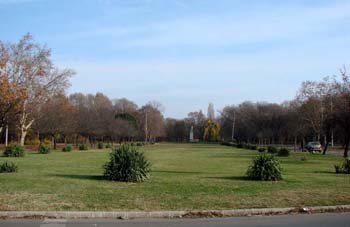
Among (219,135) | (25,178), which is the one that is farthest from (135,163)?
(219,135)

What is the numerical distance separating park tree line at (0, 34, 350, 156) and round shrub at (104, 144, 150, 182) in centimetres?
2651

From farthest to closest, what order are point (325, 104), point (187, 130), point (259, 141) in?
point (187, 130), point (259, 141), point (325, 104)

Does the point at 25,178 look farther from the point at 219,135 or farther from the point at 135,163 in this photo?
the point at 219,135

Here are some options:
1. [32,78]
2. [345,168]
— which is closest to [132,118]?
[32,78]

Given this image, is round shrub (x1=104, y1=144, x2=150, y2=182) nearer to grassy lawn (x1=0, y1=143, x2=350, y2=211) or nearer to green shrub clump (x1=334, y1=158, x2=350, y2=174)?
grassy lawn (x1=0, y1=143, x2=350, y2=211)

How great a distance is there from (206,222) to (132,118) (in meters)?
109

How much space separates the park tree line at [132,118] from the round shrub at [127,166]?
26506mm

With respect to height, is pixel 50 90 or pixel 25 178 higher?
pixel 50 90

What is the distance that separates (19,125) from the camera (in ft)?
233

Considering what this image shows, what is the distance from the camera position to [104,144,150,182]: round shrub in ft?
54.7

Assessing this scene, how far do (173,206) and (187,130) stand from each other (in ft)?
467

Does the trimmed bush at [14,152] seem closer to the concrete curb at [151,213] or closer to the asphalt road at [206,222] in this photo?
the concrete curb at [151,213]

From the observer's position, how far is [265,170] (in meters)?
17.7

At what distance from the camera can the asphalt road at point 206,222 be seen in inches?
376
